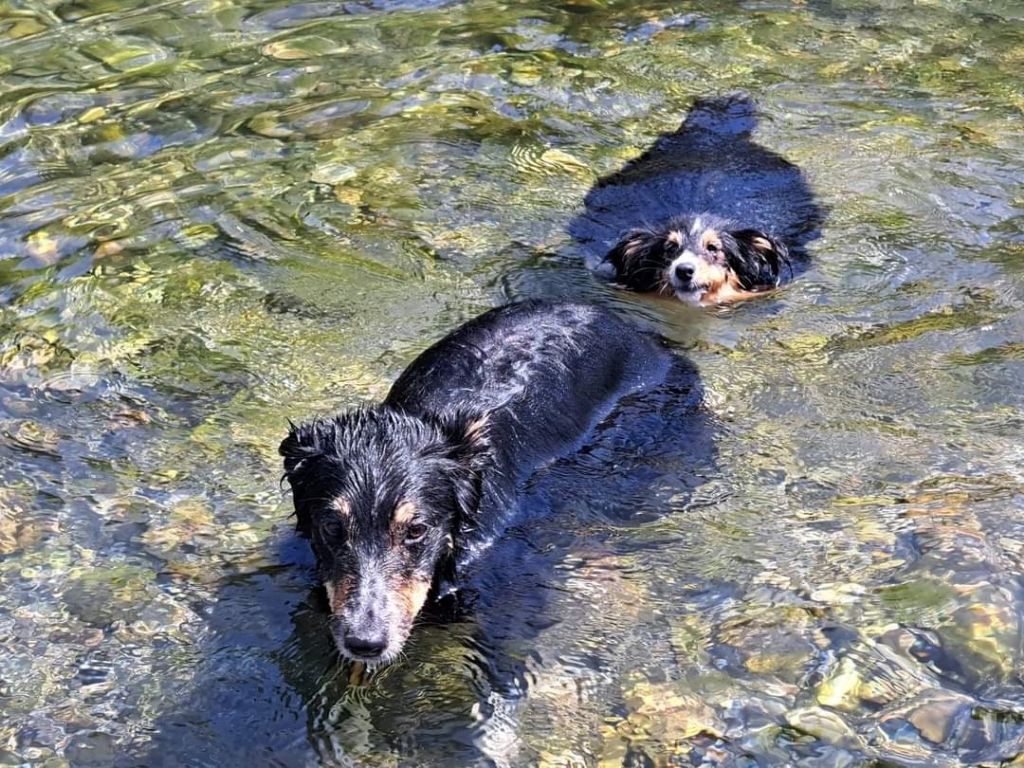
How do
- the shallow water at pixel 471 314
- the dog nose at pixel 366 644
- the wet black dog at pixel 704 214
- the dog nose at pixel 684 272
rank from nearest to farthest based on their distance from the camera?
the dog nose at pixel 366 644 < the shallow water at pixel 471 314 < the dog nose at pixel 684 272 < the wet black dog at pixel 704 214

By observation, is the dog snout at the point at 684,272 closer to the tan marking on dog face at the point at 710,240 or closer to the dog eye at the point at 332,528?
the tan marking on dog face at the point at 710,240

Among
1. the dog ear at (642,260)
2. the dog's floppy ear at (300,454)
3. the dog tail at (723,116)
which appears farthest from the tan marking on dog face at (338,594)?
the dog tail at (723,116)

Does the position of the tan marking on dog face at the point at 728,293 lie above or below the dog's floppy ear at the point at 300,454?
below

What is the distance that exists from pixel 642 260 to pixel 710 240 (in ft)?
1.79

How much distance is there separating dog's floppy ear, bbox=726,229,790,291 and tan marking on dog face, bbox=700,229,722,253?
12cm

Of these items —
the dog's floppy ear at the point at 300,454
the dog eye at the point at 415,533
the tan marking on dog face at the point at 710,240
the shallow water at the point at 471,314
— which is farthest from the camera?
the tan marking on dog face at the point at 710,240

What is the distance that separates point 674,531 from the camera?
19.3 feet

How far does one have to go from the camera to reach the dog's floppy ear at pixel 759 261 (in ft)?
28.6

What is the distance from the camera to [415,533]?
16.8ft

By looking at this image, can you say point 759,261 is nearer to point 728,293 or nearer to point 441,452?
point 728,293

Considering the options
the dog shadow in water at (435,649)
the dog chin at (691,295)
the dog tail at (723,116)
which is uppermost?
the dog tail at (723,116)

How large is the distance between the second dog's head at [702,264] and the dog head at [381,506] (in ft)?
11.7

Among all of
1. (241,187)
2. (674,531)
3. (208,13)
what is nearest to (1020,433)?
(674,531)

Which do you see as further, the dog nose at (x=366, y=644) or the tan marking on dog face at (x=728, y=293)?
the tan marking on dog face at (x=728, y=293)
